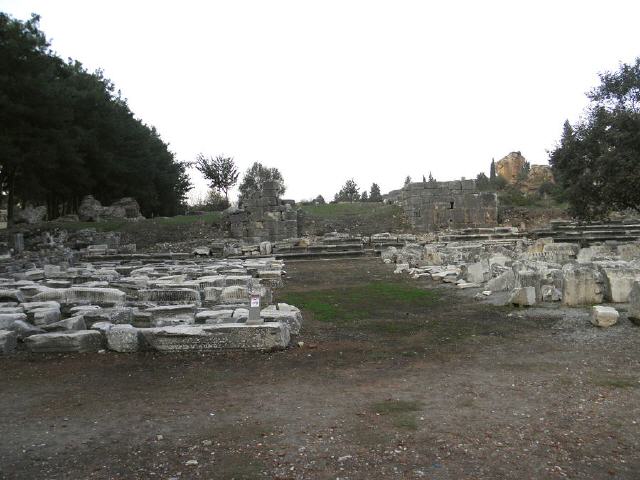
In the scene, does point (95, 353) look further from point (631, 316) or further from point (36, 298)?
point (631, 316)

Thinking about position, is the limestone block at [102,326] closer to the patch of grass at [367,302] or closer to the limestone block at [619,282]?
the patch of grass at [367,302]

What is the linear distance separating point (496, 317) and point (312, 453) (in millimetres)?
5572

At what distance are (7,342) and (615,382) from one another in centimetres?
738

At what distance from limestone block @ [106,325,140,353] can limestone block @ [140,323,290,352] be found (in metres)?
0.15

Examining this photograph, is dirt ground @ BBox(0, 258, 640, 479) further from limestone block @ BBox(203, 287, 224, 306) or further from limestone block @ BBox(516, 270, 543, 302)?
limestone block @ BBox(203, 287, 224, 306)

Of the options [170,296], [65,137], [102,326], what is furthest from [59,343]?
[65,137]

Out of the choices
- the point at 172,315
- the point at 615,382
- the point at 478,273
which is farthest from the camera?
the point at 478,273

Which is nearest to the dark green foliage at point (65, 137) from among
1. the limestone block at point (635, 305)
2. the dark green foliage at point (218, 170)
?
the dark green foliage at point (218, 170)

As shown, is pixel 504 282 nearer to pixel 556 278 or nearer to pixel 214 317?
pixel 556 278

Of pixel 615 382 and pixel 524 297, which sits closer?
pixel 615 382

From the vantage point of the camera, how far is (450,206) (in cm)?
3072

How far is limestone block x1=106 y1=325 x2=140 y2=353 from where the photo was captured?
21.7 feet

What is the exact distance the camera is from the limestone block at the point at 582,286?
28.7ft

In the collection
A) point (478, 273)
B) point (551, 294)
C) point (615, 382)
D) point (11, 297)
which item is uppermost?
point (11, 297)
